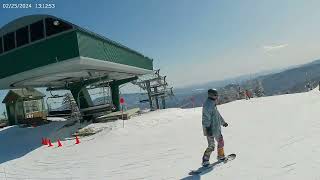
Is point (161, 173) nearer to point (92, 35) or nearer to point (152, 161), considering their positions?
point (152, 161)

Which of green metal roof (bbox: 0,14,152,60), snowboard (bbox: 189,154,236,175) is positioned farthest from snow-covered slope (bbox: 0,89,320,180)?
green metal roof (bbox: 0,14,152,60)

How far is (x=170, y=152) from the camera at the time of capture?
1176cm

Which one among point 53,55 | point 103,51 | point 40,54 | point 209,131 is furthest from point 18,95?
point 209,131

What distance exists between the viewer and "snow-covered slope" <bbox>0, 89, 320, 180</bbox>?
27.6ft

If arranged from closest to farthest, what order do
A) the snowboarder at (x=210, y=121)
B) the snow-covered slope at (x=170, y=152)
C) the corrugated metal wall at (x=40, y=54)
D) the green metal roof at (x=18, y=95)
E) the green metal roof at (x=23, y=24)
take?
1. the snow-covered slope at (x=170, y=152)
2. the snowboarder at (x=210, y=121)
3. the corrugated metal wall at (x=40, y=54)
4. the green metal roof at (x=23, y=24)
5. the green metal roof at (x=18, y=95)

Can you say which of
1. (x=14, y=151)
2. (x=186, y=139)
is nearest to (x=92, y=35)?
(x=14, y=151)

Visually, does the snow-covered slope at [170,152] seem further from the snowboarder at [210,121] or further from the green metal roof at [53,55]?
the green metal roof at [53,55]

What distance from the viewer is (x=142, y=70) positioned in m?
33.8

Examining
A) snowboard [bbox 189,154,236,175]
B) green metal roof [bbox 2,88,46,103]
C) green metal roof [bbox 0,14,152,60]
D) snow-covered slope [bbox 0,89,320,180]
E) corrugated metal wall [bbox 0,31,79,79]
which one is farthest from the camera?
green metal roof [bbox 2,88,46,103]

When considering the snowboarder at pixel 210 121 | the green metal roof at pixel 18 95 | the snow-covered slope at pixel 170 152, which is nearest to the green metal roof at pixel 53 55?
the snow-covered slope at pixel 170 152

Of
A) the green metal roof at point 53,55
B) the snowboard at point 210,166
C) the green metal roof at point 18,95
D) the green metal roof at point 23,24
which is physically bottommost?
Answer: the snowboard at point 210,166

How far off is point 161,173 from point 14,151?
10.6m

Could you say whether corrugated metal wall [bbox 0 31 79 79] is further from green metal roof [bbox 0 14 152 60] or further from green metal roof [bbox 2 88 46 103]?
green metal roof [bbox 2 88 46 103]

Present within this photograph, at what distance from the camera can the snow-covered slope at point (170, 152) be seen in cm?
841
